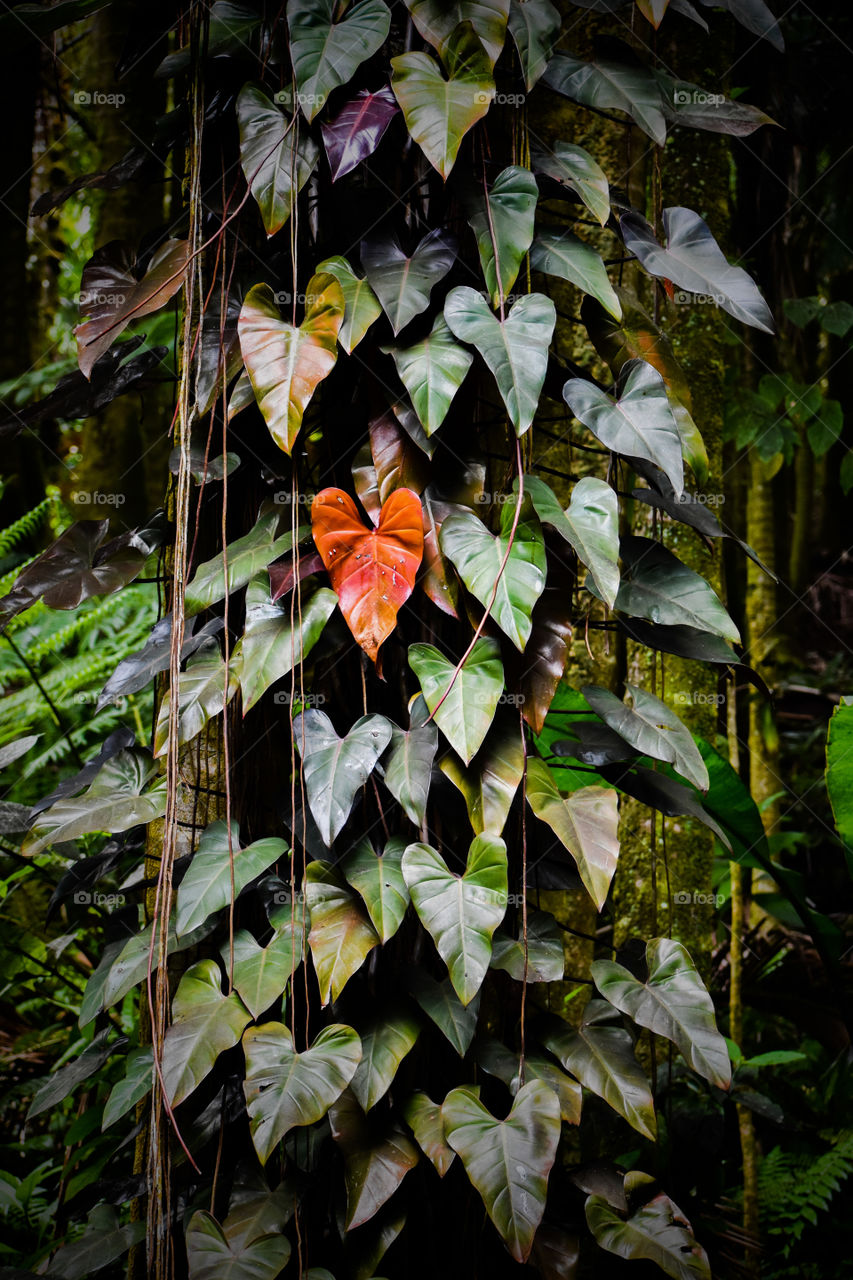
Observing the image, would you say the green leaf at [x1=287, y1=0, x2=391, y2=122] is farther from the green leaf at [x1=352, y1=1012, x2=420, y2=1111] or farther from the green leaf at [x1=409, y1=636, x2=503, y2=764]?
the green leaf at [x1=352, y1=1012, x2=420, y2=1111]

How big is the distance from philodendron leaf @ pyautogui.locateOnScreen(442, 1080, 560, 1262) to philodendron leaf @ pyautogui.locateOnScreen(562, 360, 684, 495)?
755 mm

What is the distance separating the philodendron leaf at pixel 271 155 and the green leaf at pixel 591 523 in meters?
0.47

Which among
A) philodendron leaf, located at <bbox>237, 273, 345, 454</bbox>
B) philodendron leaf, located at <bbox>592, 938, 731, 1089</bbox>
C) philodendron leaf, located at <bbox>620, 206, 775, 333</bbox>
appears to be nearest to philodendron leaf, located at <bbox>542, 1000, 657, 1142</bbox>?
philodendron leaf, located at <bbox>592, 938, 731, 1089</bbox>

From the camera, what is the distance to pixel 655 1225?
1056 millimetres

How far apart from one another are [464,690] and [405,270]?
0.55 meters

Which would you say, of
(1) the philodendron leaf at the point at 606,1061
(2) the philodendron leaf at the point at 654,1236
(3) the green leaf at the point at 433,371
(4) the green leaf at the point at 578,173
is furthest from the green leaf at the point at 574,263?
(2) the philodendron leaf at the point at 654,1236

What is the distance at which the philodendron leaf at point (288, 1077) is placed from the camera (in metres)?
0.92

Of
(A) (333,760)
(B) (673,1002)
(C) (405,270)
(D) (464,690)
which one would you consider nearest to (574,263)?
(C) (405,270)

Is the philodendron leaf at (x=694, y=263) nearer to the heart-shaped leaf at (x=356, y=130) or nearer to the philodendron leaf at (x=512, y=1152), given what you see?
the heart-shaped leaf at (x=356, y=130)

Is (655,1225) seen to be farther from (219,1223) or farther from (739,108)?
(739,108)

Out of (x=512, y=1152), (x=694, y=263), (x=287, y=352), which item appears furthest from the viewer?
(x=694, y=263)

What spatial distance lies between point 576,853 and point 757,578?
3.16 metres

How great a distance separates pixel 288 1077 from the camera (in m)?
0.96

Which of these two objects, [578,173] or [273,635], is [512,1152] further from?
[578,173]
